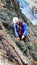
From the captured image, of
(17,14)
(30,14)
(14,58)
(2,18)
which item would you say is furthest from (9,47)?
(30,14)

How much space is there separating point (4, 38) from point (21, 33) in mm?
426

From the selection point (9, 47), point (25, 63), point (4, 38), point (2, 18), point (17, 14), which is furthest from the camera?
point (17, 14)

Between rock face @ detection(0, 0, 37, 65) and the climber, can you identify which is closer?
the climber

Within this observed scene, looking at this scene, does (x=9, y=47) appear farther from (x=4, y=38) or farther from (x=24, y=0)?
(x=24, y=0)

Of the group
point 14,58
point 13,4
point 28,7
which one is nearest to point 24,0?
point 28,7

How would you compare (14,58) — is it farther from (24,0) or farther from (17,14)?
(24,0)

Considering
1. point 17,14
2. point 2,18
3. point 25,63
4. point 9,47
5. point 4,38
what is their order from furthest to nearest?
point 17,14 → point 2,18 → point 4,38 → point 9,47 → point 25,63

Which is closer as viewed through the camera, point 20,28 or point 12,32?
point 20,28

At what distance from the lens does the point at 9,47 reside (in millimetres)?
5254

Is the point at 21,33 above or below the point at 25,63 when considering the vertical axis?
above

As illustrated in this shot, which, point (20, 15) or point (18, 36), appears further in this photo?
point (20, 15)

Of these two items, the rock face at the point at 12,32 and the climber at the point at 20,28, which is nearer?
the climber at the point at 20,28

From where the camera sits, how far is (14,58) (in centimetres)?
495

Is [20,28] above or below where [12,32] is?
above
